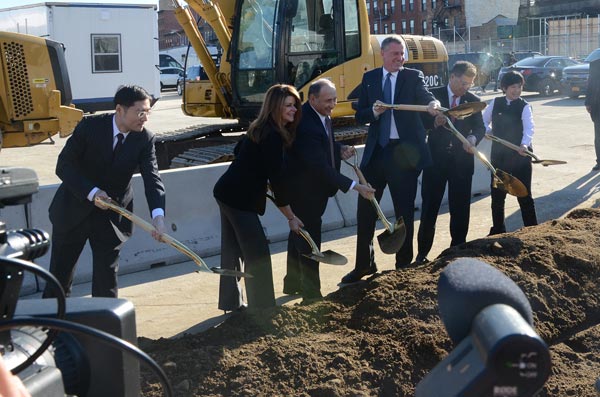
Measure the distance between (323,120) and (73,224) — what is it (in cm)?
218

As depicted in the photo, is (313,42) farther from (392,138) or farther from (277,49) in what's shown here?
(392,138)

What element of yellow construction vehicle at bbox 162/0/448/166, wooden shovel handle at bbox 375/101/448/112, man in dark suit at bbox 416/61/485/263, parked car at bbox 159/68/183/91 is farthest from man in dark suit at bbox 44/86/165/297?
parked car at bbox 159/68/183/91

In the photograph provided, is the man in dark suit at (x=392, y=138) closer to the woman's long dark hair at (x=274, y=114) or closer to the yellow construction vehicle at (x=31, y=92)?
the woman's long dark hair at (x=274, y=114)

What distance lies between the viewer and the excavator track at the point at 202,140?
38.6 feet

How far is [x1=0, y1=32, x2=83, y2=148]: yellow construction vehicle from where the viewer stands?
31.2ft

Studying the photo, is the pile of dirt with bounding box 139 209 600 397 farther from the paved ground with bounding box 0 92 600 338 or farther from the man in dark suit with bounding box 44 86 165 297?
the paved ground with bounding box 0 92 600 338

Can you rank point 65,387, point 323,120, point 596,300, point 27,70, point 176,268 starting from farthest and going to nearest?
point 27,70 → point 176,268 → point 323,120 → point 596,300 → point 65,387

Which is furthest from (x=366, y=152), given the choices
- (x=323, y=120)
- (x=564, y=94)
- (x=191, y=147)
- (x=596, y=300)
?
(x=564, y=94)

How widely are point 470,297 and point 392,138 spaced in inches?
220

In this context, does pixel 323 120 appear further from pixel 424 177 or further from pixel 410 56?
pixel 410 56

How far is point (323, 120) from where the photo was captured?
21.5 ft

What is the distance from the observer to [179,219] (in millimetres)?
8461

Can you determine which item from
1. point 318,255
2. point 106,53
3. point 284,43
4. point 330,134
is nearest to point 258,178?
point 318,255

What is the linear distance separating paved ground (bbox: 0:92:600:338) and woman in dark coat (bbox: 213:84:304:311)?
72cm
